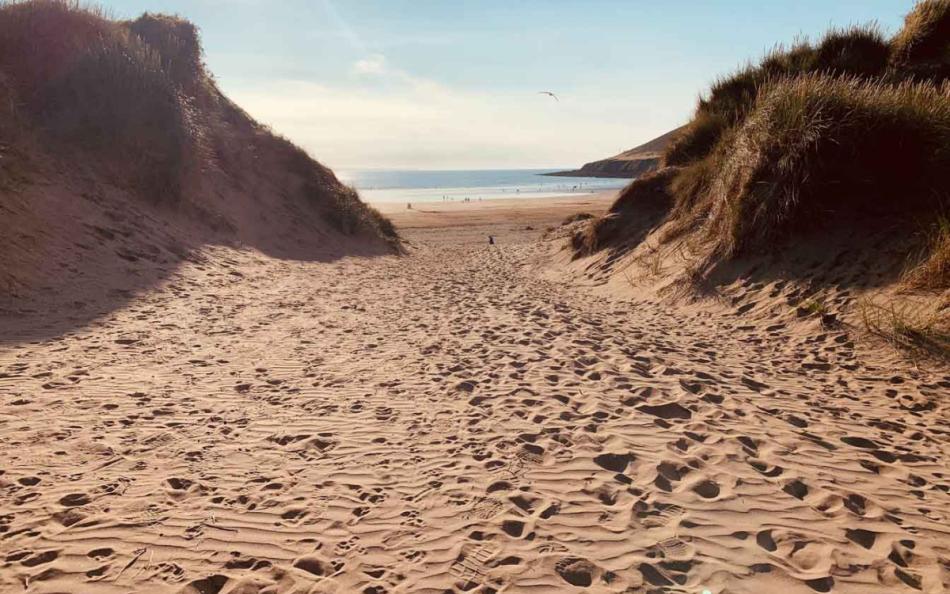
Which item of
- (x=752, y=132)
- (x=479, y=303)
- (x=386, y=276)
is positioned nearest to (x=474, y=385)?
(x=479, y=303)

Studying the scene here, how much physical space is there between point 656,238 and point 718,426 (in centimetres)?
759

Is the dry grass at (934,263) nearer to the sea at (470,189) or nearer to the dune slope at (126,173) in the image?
the dune slope at (126,173)

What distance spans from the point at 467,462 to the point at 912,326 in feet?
15.5

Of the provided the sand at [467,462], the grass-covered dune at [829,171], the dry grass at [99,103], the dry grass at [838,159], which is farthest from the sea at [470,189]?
the sand at [467,462]

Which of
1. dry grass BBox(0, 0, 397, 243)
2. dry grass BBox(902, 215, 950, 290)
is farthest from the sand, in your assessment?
dry grass BBox(0, 0, 397, 243)

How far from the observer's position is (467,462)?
3.72 meters

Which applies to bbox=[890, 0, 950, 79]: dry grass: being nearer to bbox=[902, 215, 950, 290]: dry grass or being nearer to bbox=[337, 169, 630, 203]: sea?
bbox=[902, 215, 950, 290]: dry grass

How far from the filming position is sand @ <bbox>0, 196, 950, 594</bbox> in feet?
8.71

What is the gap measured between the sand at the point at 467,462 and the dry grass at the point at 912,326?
249 mm

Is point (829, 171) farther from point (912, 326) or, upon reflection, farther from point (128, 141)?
point (128, 141)

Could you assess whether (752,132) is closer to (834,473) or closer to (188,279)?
(834,473)

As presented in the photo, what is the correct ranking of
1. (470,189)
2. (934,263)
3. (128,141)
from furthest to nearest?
(470,189), (128,141), (934,263)

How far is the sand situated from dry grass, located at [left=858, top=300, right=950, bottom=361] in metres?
0.25

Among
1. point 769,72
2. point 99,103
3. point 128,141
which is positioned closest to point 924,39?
point 769,72
